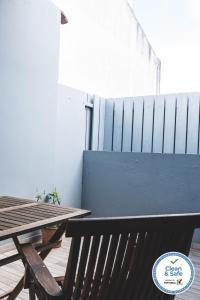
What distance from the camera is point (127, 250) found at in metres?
1.21

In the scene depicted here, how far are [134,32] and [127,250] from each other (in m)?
5.79

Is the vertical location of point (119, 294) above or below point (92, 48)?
below

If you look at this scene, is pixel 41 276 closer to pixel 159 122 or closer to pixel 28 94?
pixel 28 94

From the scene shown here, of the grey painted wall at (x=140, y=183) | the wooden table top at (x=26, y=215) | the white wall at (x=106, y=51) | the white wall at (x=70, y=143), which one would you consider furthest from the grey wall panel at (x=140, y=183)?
the wooden table top at (x=26, y=215)

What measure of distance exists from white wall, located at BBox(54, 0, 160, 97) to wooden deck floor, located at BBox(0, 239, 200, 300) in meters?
2.69

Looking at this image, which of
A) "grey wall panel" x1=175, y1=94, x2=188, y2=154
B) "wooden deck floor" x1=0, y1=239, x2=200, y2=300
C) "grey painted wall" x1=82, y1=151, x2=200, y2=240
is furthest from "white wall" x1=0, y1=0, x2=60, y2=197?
"grey wall panel" x1=175, y1=94, x2=188, y2=154

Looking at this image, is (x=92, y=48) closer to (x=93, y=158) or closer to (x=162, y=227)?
(x=93, y=158)

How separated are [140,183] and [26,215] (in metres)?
2.96

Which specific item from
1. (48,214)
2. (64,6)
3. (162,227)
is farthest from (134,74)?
(162,227)

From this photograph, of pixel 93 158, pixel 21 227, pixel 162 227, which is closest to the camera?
pixel 162 227

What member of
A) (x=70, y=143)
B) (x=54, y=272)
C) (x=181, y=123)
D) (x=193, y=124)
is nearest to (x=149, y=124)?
(x=181, y=123)

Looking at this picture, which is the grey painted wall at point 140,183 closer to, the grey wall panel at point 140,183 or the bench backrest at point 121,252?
the grey wall panel at point 140,183

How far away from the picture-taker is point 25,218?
5.79ft

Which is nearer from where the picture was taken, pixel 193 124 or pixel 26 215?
pixel 26 215
